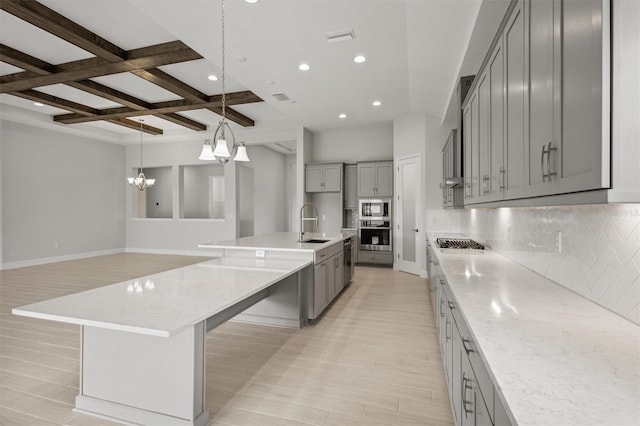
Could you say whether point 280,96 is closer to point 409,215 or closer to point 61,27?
point 61,27

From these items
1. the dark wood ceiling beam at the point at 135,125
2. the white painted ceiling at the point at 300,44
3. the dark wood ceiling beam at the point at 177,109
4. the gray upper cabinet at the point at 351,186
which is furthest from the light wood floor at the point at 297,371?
the dark wood ceiling beam at the point at 135,125

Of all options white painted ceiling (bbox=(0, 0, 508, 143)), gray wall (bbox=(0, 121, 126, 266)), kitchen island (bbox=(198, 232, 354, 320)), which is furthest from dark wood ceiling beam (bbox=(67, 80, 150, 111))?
kitchen island (bbox=(198, 232, 354, 320))

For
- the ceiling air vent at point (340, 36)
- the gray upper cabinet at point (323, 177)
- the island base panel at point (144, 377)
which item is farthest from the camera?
the gray upper cabinet at point (323, 177)

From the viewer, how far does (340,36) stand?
11.4 ft

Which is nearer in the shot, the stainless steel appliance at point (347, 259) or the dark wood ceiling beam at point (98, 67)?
the dark wood ceiling beam at point (98, 67)

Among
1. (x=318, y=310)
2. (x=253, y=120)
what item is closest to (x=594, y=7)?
(x=318, y=310)

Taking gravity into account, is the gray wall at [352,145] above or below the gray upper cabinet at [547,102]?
above

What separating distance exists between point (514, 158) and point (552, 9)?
649 millimetres

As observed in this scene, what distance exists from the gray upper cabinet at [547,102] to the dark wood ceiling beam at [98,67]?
367 centimetres

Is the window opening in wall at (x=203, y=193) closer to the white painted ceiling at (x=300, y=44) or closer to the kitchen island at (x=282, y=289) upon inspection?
the white painted ceiling at (x=300, y=44)

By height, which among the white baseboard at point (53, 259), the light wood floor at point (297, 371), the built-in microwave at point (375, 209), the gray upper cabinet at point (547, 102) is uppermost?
the gray upper cabinet at point (547, 102)

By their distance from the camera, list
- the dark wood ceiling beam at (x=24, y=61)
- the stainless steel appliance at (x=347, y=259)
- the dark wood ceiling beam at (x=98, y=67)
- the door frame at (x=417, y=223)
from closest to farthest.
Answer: the dark wood ceiling beam at (x=98, y=67) → the dark wood ceiling beam at (x=24, y=61) → the stainless steel appliance at (x=347, y=259) → the door frame at (x=417, y=223)

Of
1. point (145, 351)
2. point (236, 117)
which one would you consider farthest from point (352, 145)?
point (145, 351)

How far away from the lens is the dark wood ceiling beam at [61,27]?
316 centimetres
